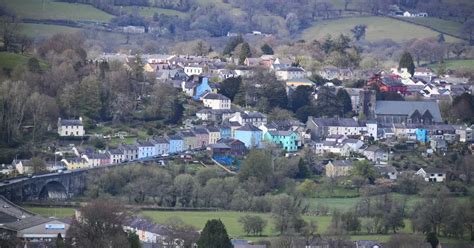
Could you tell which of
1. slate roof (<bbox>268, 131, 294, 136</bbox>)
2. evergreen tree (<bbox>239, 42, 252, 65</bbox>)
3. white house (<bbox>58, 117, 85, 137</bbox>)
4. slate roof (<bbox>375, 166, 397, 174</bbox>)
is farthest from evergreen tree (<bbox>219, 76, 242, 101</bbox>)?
slate roof (<bbox>375, 166, 397, 174</bbox>)

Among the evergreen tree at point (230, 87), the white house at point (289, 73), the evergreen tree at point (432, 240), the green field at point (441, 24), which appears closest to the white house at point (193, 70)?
the white house at point (289, 73)

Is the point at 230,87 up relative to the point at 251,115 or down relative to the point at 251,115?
up

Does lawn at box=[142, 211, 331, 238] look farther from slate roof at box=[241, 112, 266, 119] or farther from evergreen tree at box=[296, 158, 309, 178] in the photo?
slate roof at box=[241, 112, 266, 119]

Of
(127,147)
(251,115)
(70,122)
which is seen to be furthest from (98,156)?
(251,115)

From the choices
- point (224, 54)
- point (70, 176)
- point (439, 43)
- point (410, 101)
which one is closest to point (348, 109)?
point (410, 101)

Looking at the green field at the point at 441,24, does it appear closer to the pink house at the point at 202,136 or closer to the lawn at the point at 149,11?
the lawn at the point at 149,11

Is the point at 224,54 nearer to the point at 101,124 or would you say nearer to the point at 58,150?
the point at 101,124

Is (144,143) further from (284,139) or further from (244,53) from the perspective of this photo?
(244,53)
